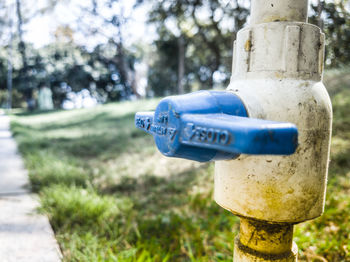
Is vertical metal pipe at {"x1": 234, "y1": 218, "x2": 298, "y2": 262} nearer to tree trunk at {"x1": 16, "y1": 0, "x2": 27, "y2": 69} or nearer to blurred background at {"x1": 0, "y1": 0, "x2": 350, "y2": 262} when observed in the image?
blurred background at {"x1": 0, "y1": 0, "x2": 350, "y2": 262}

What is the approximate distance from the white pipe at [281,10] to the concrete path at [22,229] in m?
1.08

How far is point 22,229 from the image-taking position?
1273 mm

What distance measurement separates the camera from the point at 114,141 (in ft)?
13.8

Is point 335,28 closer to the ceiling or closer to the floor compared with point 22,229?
closer to the ceiling

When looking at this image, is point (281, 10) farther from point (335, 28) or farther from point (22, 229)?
point (22, 229)

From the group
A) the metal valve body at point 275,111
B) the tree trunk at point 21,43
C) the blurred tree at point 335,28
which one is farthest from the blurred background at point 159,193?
the tree trunk at point 21,43

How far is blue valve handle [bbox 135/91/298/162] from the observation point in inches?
15.8

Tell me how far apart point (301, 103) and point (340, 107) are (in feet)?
10.1

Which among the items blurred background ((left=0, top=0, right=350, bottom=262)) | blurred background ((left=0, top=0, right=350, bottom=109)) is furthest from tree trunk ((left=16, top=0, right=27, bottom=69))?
blurred background ((left=0, top=0, right=350, bottom=262))

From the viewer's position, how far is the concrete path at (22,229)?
1077mm

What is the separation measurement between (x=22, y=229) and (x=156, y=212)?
0.87m

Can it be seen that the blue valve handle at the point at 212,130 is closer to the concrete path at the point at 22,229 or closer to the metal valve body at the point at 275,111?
the metal valve body at the point at 275,111

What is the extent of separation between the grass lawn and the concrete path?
72 mm

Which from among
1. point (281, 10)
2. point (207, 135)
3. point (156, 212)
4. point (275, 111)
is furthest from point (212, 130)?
point (156, 212)
